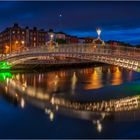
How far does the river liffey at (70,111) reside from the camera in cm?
1207

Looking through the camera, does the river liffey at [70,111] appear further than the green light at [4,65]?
No

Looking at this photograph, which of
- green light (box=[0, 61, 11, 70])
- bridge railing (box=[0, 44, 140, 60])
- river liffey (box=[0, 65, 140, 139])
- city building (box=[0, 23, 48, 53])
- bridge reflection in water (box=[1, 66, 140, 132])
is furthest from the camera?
city building (box=[0, 23, 48, 53])

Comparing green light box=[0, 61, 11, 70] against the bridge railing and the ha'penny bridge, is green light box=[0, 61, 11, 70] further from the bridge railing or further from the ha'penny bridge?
the bridge railing

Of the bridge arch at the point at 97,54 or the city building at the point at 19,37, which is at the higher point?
the city building at the point at 19,37

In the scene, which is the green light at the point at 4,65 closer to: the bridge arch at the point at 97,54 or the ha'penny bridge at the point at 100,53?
the ha'penny bridge at the point at 100,53

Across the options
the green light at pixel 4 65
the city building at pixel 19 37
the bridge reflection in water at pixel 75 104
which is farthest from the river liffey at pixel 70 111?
the city building at pixel 19 37

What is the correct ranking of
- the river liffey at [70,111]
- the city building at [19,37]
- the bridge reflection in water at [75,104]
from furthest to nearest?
the city building at [19,37], the bridge reflection in water at [75,104], the river liffey at [70,111]

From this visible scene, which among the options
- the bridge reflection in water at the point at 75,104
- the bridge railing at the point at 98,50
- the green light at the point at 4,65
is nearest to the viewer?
the bridge reflection in water at the point at 75,104

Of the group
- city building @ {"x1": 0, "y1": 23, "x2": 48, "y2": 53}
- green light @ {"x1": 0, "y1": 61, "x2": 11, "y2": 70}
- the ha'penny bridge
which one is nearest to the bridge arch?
the ha'penny bridge

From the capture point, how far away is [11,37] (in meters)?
56.2

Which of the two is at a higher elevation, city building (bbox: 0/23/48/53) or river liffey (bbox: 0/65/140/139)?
city building (bbox: 0/23/48/53)

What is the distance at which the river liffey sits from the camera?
39.6 ft

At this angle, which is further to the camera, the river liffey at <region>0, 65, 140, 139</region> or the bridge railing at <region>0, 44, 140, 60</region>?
the bridge railing at <region>0, 44, 140, 60</region>

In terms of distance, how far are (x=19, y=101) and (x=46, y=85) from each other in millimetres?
5428
